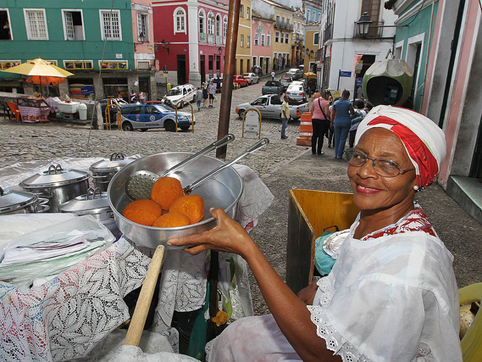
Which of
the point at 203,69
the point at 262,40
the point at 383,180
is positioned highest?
the point at 262,40

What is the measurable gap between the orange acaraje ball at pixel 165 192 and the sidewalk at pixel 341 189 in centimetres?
180

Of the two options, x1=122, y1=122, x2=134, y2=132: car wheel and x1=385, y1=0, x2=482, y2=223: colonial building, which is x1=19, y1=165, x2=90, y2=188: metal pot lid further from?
x1=122, y1=122, x2=134, y2=132: car wheel

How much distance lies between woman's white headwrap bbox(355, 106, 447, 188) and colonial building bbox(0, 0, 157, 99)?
2488cm

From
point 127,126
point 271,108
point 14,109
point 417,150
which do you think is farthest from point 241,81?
point 417,150

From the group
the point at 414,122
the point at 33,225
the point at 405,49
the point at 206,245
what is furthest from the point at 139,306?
the point at 405,49

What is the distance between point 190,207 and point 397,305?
1002 millimetres

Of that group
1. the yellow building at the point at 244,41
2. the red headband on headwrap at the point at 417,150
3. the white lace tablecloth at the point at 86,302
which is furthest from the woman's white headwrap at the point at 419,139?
the yellow building at the point at 244,41

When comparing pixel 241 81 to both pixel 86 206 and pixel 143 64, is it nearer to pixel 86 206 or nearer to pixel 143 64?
pixel 143 64

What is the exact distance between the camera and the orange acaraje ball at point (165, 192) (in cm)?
178

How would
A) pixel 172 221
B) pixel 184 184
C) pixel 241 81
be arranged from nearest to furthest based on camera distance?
1. pixel 172 221
2. pixel 184 184
3. pixel 241 81

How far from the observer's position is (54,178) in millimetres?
2252

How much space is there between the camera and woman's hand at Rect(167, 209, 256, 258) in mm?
1304

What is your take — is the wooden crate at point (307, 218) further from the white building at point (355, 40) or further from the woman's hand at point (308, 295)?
the white building at point (355, 40)

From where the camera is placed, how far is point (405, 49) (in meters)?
11.5
